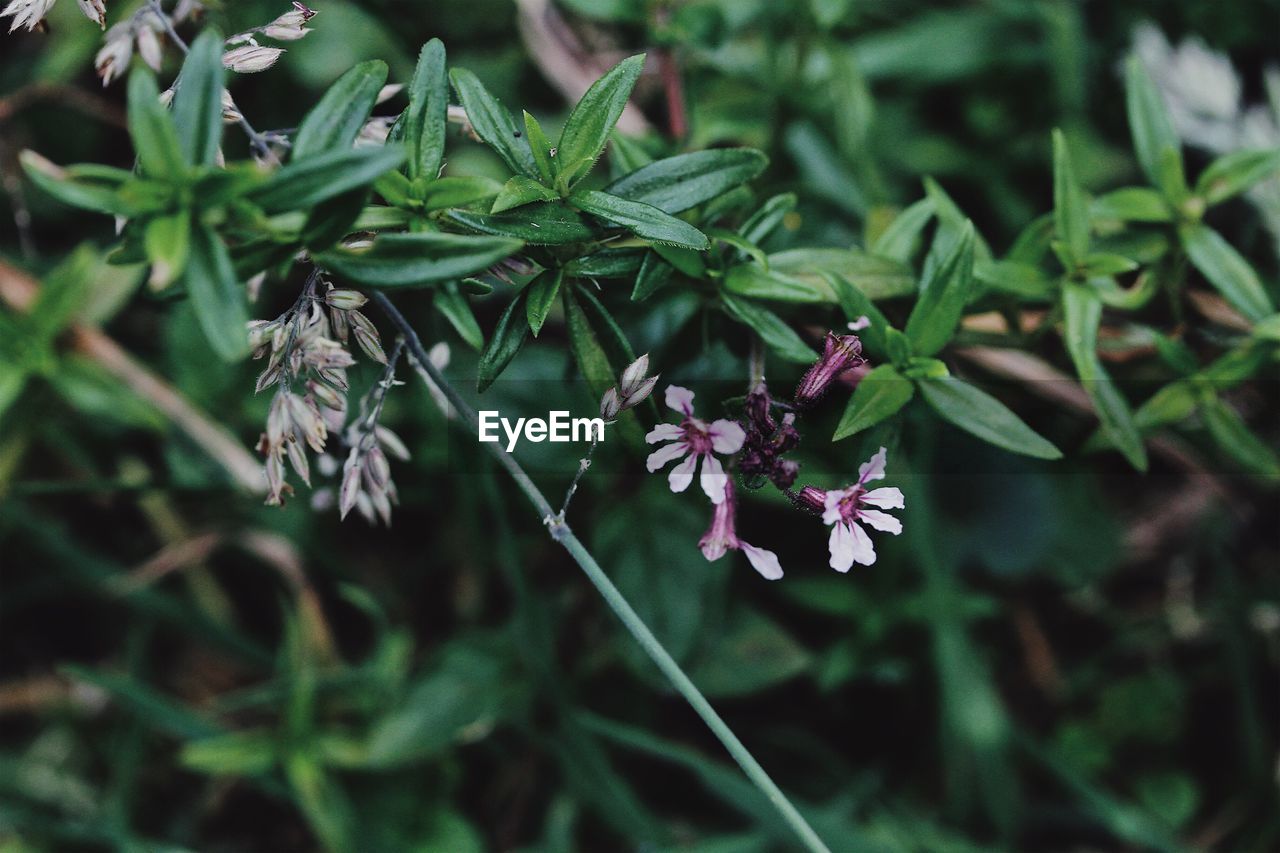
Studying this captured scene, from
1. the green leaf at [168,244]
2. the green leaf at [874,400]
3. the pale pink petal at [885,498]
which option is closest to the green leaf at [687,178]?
the green leaf at [874,400]

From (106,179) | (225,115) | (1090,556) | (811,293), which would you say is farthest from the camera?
(1090,556)

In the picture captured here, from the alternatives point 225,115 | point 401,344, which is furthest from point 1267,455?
Answer: point 225,115

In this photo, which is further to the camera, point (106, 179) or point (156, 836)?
point (156, 836)

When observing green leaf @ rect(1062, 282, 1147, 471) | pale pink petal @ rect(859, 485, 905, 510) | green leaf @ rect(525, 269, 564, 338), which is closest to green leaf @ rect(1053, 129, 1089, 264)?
green leaf @ rect(1062, 282, 1147, 471)

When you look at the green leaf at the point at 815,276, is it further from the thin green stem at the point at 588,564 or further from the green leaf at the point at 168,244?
the green leaf at the point at 168,244

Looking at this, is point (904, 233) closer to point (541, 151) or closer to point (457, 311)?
point (541, 151)

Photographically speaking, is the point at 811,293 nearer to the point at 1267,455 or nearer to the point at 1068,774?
the point at 1267,455
